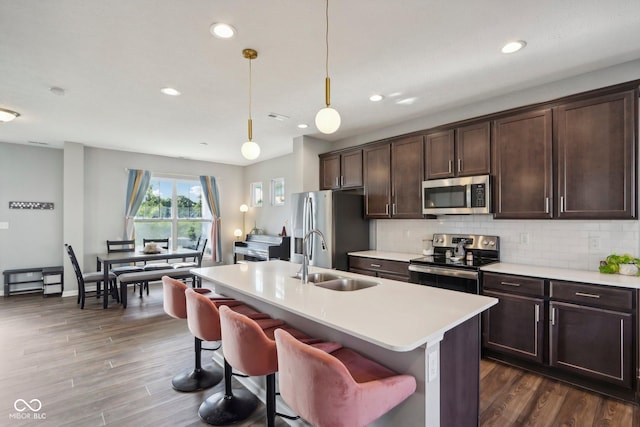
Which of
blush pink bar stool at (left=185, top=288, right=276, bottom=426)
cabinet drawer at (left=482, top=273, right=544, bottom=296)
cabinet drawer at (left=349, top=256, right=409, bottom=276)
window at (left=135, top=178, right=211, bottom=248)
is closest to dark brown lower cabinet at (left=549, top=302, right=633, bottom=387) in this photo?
cabinet drawer at (left=482, top=273, right=544, bottom=296)

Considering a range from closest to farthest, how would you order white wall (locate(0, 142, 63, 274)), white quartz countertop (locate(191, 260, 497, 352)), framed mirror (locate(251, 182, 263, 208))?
white quartz countertop (locate(191, 260, 497, 352)), white wall (locate(0, 142, 63, 274)), framed mirror (locate(251, 182, 263, 208))

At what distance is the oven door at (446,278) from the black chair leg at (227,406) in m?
2.07

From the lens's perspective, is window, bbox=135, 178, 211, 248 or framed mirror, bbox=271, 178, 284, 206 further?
framed mirror, bbox=271, 178, 284, 206

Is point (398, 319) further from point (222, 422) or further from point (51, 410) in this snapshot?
point (51, 410)

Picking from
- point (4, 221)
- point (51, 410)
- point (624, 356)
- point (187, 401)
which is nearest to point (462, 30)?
point (624, 356)

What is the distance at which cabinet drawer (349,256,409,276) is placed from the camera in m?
3.73

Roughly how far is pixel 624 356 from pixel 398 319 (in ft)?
7.09

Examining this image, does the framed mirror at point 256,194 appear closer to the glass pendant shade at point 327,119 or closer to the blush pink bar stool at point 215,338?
the blush pink bar stool at point 215,338

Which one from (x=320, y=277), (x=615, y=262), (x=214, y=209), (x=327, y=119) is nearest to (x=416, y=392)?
(x=320, y=277)

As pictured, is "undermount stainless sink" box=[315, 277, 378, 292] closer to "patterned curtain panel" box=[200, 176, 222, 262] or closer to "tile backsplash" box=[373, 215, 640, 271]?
"tile backsplash" box=[373, 215, 640, 271]

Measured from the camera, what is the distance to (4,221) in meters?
5.57

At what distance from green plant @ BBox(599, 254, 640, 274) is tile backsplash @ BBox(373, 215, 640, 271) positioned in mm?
149

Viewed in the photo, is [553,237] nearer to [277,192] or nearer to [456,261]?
[456,261]

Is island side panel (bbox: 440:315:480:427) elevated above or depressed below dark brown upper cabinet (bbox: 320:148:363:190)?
below
